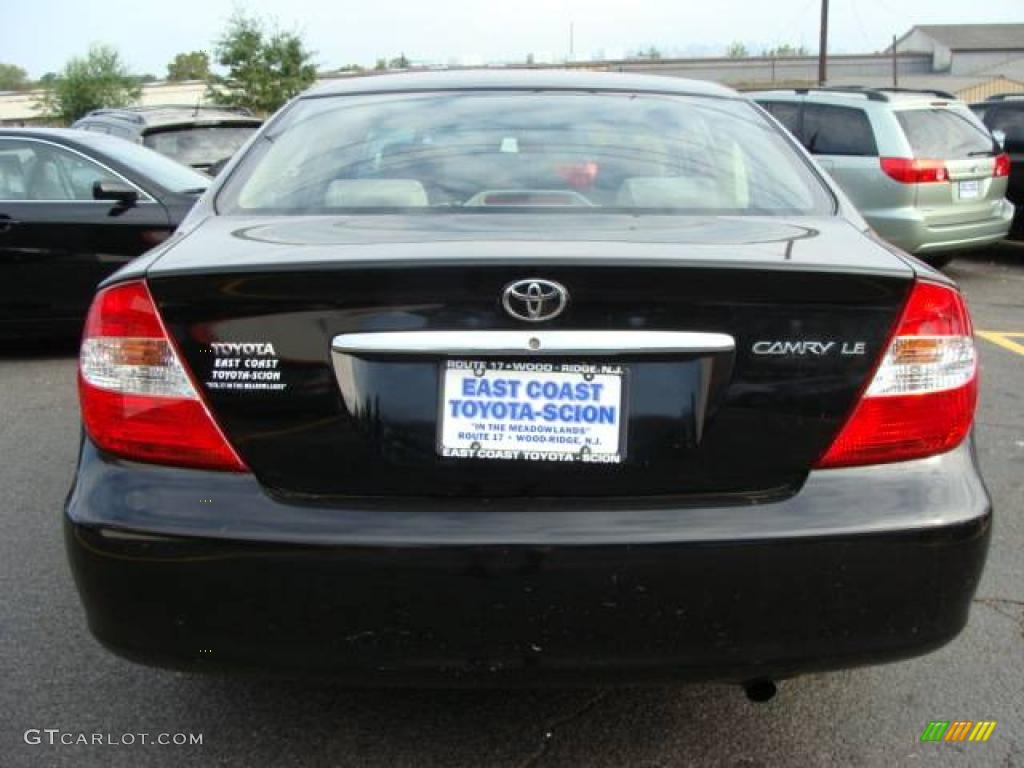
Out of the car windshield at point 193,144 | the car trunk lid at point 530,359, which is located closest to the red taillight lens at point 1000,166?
the car windshield at point 193,144

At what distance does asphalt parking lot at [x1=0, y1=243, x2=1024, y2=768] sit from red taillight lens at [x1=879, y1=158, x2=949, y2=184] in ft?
22.6

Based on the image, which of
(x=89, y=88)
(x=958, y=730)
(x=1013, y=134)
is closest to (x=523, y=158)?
(x=958, y=730)

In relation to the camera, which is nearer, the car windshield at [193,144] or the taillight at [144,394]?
the taillight at [144,394]

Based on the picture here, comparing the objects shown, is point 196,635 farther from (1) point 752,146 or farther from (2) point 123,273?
(1) point 752,146

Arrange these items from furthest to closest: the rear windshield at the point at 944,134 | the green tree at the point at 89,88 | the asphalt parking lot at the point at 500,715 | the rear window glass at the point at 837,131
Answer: the green tree at the point at 89,88 → the rear window glass at the point at 837,131 → the rear windshield at the point at 944,134 → the asphalt parking lot at the point at 500,715

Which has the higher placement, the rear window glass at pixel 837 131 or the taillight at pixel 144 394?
the taillight at pixel 144 394

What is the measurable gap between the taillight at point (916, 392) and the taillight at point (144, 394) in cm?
121

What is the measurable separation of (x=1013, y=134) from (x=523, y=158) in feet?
33.0

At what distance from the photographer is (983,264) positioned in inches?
459

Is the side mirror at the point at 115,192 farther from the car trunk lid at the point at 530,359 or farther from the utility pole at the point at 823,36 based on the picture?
the utility pole at the point at 823,36

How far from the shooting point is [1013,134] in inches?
448

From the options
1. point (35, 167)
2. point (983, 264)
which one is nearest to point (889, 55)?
point (983, 264)

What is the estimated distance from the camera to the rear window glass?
984 cm

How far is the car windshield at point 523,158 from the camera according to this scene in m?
2.75
